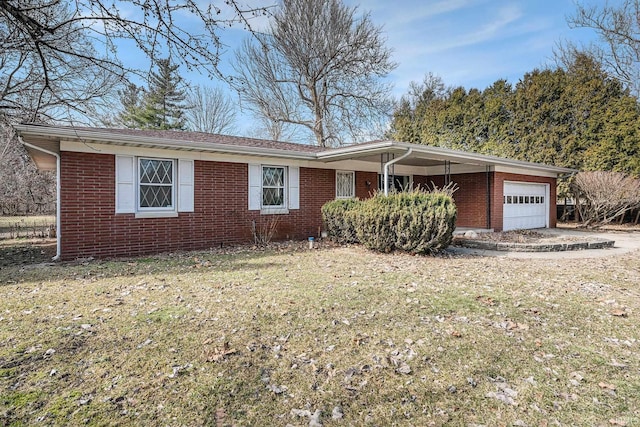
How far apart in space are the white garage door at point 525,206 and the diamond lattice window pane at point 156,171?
1200 centimetres

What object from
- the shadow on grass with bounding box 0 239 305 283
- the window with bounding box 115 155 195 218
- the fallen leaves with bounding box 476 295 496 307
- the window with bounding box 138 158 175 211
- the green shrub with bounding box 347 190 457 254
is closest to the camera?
the fallen leaves with bounding box 476 295 496 307

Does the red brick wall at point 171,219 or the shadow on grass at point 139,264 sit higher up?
the red brick wall at point 171,219

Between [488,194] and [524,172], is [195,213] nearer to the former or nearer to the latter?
[488,194]

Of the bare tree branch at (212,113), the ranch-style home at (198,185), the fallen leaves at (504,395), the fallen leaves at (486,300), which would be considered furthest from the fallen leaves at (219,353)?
the bare tree branch at (212,113)

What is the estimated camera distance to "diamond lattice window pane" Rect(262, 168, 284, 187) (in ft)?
36.9

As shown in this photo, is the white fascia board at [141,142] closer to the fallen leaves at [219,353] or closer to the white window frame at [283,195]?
the white window frame at [283,195]

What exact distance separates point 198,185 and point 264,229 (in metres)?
2.30

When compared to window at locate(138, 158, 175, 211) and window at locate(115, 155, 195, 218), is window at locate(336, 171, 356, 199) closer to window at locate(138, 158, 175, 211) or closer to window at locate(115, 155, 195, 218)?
window at locate(115, 155, 195, 218)

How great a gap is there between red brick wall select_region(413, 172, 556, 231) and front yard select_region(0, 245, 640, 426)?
802 centimetres

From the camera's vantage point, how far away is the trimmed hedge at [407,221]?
855cm

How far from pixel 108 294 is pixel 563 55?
25.8m

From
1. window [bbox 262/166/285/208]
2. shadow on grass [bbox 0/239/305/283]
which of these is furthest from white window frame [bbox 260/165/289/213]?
shadow on grass [bbox 0/239/305/283]

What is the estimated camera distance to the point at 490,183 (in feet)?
45.4

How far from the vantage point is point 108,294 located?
206 inches
